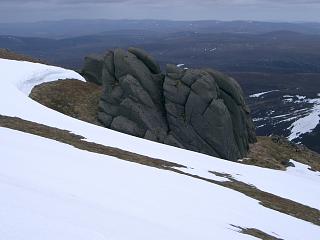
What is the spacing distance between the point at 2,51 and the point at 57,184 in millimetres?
51306

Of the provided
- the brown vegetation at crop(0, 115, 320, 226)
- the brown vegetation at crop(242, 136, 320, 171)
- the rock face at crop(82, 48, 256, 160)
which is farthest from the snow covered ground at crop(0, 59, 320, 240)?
the brown vegetation at crop(242, 136, 320, 171)

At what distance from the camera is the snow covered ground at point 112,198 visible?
34.9ft

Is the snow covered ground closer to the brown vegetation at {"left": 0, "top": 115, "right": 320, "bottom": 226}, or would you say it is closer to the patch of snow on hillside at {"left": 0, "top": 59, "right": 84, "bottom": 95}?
the brown vegetation at {"left": 0, "top": 115, "right": 320, "bottom": 226}

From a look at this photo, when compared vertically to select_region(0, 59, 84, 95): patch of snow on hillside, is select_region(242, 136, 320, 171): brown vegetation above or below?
below

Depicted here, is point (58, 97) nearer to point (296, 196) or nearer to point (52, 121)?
point (52, 121)

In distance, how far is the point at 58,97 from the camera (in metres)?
45.2

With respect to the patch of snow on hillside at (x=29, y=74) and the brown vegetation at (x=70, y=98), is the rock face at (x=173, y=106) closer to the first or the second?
the brown vegetation at (x=70, y=98)

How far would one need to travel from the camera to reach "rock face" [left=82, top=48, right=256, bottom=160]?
146 feet

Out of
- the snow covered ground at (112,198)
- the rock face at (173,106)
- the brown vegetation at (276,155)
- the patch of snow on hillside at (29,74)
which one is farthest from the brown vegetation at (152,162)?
the brown vegetation at (276,155)

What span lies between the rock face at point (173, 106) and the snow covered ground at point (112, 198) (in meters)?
12.5

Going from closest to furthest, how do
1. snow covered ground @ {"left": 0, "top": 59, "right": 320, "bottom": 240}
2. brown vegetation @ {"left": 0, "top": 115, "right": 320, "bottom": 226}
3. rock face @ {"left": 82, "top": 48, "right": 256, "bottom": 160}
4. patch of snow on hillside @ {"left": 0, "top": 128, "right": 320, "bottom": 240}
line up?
patch of snow on hillside @ {"left": 0, "top": 128, "right": 320, "bottom": 240} < snow covered ground @ {"left": 0, "top": 59, "right": 320, "bottom": 240} < brown vegetation @ {"left": 0, "top": 115, "right": 320, "bottom": 226} < rock face @ {"left": 82, "top": 48, "right": 256, "bottom": 160}

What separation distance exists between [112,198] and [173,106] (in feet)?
103

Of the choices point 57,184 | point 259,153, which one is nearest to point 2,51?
point 259,153

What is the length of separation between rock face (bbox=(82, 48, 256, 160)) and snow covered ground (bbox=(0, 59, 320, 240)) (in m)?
12.5
